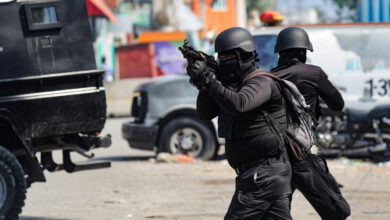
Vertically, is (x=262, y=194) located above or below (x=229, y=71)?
below

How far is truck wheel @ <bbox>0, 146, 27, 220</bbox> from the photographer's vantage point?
23.5 ft

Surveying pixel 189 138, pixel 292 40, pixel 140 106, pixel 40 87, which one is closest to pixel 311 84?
pixel 292 40

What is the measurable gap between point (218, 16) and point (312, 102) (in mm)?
56072

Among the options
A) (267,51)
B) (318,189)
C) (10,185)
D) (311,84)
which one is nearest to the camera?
(318,189)

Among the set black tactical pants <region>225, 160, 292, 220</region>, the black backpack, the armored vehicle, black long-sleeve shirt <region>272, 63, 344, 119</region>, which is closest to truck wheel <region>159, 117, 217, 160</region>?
Answer: the armored vehicle

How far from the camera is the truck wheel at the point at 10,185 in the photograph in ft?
23.5

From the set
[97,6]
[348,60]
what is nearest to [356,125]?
[348,60]

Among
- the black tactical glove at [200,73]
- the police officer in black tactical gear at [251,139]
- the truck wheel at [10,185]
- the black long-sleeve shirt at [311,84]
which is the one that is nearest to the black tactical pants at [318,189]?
the black long-sleeve shirt at [311,84]

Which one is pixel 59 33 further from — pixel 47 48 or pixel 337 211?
pixel 337 211

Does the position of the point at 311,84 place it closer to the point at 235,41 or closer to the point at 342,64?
the point at 235,41

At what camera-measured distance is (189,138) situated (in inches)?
471

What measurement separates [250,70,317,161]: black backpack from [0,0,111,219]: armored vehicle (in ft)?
10.2

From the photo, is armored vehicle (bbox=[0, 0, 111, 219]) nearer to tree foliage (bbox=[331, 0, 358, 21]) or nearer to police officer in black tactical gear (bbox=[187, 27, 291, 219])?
police officer in black tactical gear (bbox=[187, 27, 291, 219])

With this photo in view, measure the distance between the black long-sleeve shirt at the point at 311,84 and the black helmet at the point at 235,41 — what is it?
102 cm
